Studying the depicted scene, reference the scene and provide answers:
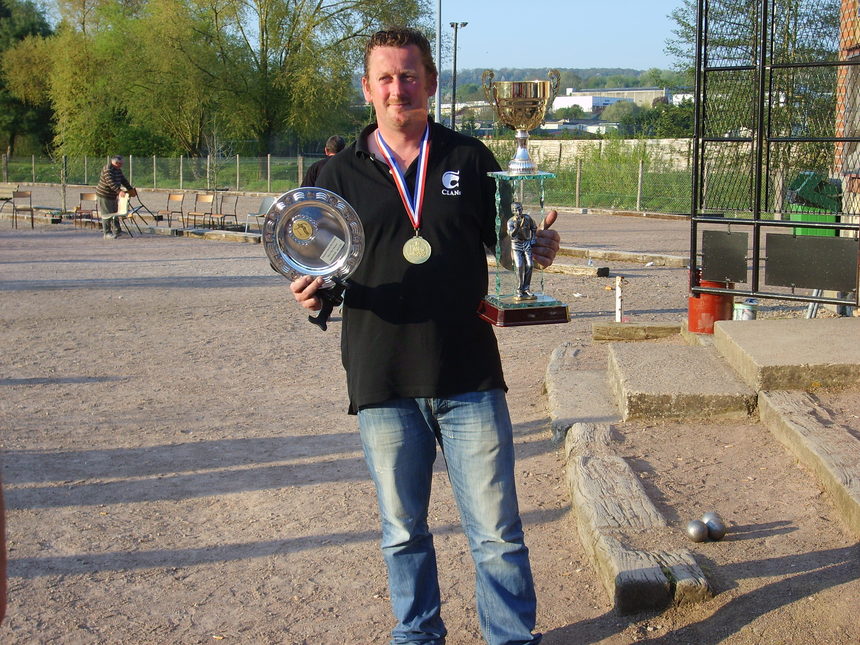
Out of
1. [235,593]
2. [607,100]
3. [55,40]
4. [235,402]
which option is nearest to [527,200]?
[235,593]

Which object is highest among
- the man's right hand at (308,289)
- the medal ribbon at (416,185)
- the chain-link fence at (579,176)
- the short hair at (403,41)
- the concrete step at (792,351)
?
the chain-link fence at (579,176)

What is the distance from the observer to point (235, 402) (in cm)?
776

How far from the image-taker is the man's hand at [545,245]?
3.61 metres

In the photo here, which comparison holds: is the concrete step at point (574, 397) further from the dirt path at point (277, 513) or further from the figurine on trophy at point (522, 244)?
the figurine on trophy at point (522, 244)

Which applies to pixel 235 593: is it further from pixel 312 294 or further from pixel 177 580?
pixel 312 294

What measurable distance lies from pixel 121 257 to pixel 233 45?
35.7m

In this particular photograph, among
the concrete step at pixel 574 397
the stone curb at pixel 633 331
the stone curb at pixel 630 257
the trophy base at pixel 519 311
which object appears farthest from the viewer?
the stone curb at pixel 630 257

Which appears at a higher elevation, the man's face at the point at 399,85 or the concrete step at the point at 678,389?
the man's face at the point at 399,85

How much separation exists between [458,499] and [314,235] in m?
A: 1.05

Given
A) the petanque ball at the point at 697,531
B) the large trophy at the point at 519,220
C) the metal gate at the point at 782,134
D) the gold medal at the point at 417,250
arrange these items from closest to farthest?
the gold medal at the point at 417,250 → the large trophy at the point at 519,220 → the petanque ball at the point at 697,531 → the metal gate at the point at 782,134

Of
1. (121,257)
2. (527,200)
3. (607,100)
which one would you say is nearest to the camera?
(527,200)

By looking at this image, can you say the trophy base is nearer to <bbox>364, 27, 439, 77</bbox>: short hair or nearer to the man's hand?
the man's hand

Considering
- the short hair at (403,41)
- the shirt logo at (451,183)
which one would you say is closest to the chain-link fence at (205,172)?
the short hair at (403,41)

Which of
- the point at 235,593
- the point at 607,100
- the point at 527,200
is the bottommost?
the point at 235,593
